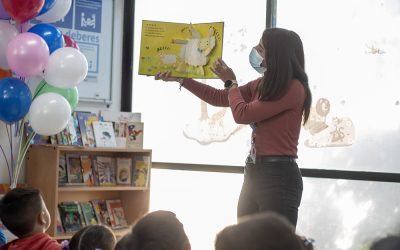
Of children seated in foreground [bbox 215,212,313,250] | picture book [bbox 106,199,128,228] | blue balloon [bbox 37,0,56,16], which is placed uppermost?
blue balloon [bbox 37,0,56,16]

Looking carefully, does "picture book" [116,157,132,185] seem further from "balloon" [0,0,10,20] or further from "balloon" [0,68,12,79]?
"balloon" [0,0,10,20]

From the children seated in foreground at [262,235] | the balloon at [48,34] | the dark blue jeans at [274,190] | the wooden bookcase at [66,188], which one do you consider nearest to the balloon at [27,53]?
the balloon at [48,34]

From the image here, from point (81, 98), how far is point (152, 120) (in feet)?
1.82

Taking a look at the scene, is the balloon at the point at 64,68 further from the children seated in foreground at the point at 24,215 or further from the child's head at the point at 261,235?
the child's head at the point at 261,235

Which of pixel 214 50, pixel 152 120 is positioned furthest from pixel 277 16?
pixel 152 120

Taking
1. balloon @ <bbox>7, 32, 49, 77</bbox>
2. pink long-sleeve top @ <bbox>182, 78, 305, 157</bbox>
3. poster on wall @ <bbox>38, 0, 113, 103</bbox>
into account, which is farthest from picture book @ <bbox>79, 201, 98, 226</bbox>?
pink long-sleeve top @ <bbox>182, 78, 305, 157</bbox>

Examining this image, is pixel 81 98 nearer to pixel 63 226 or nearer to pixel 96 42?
pixel 96 42

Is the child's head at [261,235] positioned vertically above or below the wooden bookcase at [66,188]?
above

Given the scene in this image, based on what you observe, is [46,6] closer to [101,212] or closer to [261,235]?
[101,212]

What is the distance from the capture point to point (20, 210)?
7.68 ft

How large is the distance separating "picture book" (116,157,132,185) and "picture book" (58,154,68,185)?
0.40 metres

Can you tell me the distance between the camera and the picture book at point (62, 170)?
380 centimetres

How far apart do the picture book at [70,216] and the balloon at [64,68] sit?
98 centimetres

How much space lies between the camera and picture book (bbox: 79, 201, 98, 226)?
3946mm
